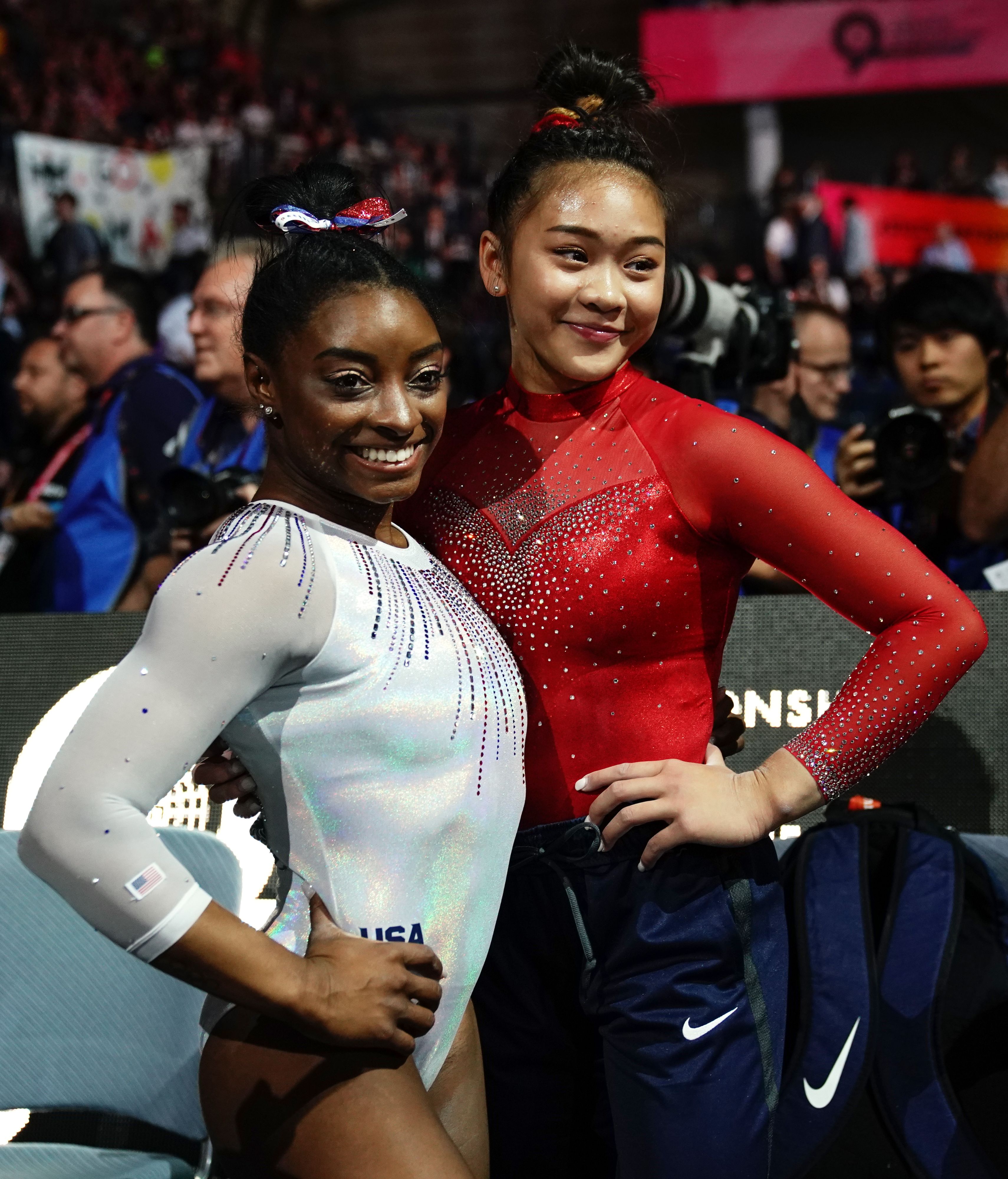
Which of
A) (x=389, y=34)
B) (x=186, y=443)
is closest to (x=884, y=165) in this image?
(x=389, y=34)

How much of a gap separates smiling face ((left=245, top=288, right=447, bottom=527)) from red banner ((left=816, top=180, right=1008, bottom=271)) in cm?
1189

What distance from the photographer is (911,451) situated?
2.60m

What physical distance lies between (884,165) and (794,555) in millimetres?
15487

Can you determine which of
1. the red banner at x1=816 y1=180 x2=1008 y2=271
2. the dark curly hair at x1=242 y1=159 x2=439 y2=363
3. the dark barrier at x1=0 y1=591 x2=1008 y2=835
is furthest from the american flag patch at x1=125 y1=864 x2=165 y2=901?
the red banner at x1=816 y1=180 x2=1008 y2=271

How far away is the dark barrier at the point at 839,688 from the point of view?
219cm

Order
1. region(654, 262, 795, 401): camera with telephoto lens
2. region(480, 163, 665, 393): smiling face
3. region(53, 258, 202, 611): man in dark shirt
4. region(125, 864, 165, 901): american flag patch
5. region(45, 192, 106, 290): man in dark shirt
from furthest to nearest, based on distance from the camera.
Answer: region(45, 192, 106, 290): man in dark shirt, region(53, 258, 202, 611): man in dark shirt, region(654, 262, 795, 401): camera with telephoto lens, region(480, 163, 665, 393): smiling face, region(125, 864, 165, 901): american flag patch

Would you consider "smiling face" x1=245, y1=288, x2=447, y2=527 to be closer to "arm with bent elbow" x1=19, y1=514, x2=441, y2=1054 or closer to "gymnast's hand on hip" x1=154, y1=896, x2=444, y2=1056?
"arm with bent elbow" x1=19, y1=514, x2=441, y2=1054

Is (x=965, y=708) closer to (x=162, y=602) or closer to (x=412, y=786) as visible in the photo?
(x=412, y=786)

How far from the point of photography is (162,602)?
1.17m

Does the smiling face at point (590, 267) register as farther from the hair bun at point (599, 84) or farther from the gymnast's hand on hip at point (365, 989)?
the gymnast's hand on hip at point (365, 989)

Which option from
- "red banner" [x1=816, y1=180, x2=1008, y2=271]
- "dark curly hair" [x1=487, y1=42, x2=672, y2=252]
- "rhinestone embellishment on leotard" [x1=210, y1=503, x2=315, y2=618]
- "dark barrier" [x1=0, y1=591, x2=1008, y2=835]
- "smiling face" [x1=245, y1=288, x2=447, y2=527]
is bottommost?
"red banner" [x1=816, y1=180, x2=1008, y2=271]

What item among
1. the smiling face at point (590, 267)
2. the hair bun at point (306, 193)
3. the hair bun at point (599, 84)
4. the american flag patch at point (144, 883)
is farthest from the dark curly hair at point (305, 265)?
the american flag patch at point (144, 883)

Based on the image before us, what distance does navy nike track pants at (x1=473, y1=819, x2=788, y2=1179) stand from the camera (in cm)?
137

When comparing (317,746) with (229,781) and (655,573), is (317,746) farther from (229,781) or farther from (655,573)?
(655,573)
